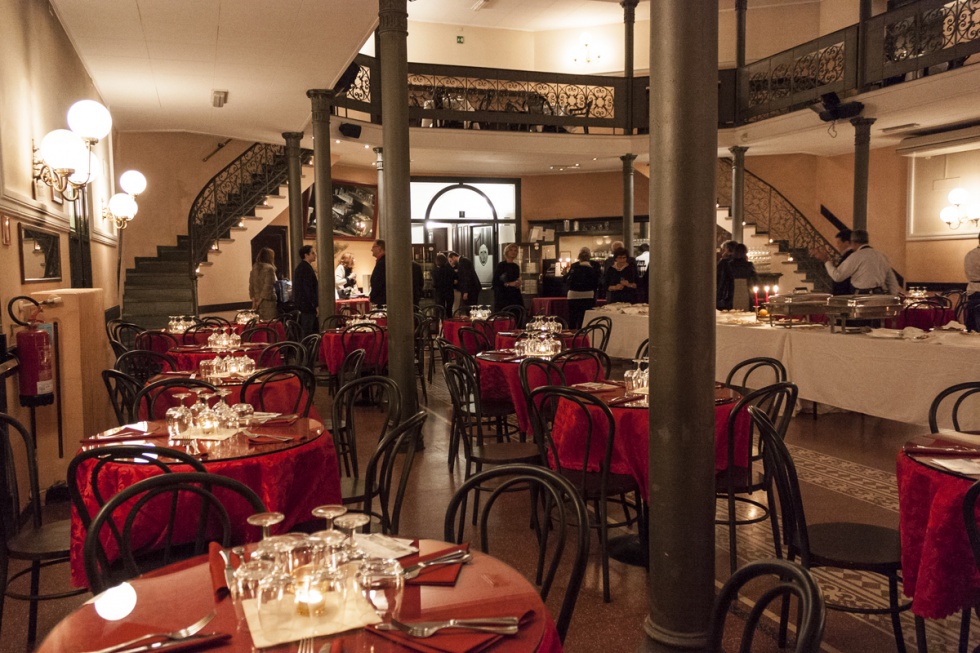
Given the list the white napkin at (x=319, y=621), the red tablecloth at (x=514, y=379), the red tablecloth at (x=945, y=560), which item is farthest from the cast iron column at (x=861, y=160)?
the white napkin at (x=319, y=621)

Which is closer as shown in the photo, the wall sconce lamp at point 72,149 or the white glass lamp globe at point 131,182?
the wall sconce lamp at point 72,149

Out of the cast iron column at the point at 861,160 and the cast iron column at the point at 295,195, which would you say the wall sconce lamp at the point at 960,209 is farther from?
the cast iron column at the point at 295,195

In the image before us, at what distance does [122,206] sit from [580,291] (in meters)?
6.00

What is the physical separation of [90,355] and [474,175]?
1221 centimetres

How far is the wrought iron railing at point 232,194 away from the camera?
12.7m

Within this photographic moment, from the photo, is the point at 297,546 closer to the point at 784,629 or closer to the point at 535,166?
the point at 784,629

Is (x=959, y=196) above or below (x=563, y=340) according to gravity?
above

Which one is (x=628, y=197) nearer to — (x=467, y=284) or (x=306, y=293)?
(x=467, y=284)

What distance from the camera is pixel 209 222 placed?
12.9 metres

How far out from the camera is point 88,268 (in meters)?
7.39

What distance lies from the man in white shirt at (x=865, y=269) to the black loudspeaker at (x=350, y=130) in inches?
269

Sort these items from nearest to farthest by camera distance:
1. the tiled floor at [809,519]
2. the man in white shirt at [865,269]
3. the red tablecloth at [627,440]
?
the tiled floor at [809,519] < the red tablecloth at [627,440] < the man in white shirt at [865,269]

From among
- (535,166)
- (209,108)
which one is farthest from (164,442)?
(535,166)

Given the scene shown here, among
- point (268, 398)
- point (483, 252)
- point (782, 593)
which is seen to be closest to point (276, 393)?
point (268, 398)
